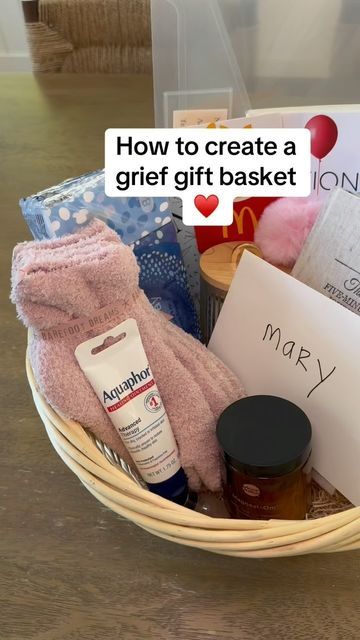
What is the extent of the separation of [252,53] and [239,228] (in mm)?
213

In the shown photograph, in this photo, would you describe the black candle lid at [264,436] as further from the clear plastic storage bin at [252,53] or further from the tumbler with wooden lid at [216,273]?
the clear plastic storage bin at [252,53]

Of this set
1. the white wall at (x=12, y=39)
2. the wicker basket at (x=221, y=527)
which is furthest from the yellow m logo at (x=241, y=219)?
the white wall at (x=12, y=39)

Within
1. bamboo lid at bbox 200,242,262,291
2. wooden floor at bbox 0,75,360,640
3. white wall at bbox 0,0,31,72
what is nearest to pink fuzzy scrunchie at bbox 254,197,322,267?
bamboo lid at bbox 200,242,262,291

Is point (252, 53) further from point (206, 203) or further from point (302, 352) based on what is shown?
point (302, 352)

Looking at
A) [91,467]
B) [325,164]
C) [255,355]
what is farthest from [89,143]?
[91,467]

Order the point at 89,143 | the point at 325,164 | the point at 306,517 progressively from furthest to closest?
the point at 89,143, the point at 325,164, the point at 306,517

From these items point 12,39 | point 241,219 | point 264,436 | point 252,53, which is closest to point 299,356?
point 264,436

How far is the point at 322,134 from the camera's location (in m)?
0.62

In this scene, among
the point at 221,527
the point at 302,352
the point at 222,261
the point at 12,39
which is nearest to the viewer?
the point at 221,527

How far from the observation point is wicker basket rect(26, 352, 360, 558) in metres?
0.36

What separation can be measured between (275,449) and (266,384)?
0.40 feet

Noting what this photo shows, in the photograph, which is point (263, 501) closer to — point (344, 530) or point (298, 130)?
point (344, 530)

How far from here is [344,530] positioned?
35 centimetres

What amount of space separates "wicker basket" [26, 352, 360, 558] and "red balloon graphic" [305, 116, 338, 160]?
41cm
